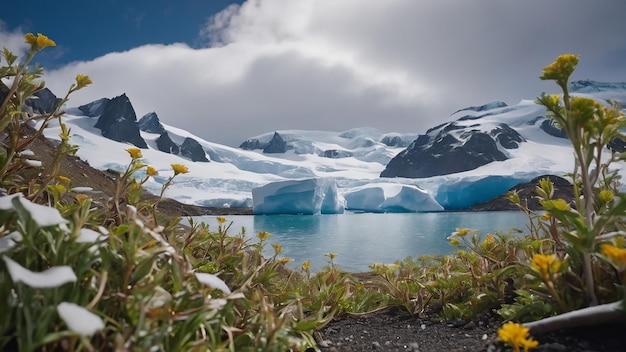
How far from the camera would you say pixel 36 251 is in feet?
3.37

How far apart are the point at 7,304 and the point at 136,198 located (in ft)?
2.72

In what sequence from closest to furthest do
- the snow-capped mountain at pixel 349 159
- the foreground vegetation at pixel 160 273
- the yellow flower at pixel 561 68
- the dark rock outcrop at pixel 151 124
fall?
the foreground vegetation at pixel 160 273, the yellow flower at pixel 561 68, the snow-capped mountain at pixel 349 159, the dark rock outcrop at pixel 151 124

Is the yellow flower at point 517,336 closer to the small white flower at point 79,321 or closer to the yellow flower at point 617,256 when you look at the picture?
the yellow flower at point 617,256

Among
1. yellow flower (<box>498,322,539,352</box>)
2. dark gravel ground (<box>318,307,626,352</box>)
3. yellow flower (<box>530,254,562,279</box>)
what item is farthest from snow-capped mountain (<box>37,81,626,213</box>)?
yellow flower (<box>498,322,539,352</box>)

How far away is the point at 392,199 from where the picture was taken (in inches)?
1558

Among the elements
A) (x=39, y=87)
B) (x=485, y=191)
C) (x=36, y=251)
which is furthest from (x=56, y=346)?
(x=485, y=191)

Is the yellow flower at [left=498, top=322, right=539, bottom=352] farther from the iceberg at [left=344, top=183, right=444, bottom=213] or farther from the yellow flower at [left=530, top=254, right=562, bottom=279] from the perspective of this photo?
the iceberg at [left=344, top=183, right=444, bottom=213]

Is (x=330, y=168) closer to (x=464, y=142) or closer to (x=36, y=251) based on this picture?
(x=464, y=142)

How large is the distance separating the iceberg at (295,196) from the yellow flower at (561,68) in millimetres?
30352

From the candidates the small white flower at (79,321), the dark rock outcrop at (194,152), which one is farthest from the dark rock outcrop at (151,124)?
the small white flower at (79,321)

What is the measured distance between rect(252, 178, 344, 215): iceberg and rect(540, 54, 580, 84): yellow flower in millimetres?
30352

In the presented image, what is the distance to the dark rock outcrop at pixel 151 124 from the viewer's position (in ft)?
352

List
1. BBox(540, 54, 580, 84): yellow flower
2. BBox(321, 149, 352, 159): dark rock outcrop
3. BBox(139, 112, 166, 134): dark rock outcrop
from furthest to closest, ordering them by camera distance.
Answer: BBox(321, 149, 352, 159): dark rock outcrop < BBox(139, 112, 166, 134): dark rock outcrop < BBox(540, 54, 580, 84): yellow flower

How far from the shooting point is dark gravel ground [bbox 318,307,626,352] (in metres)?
1.13
